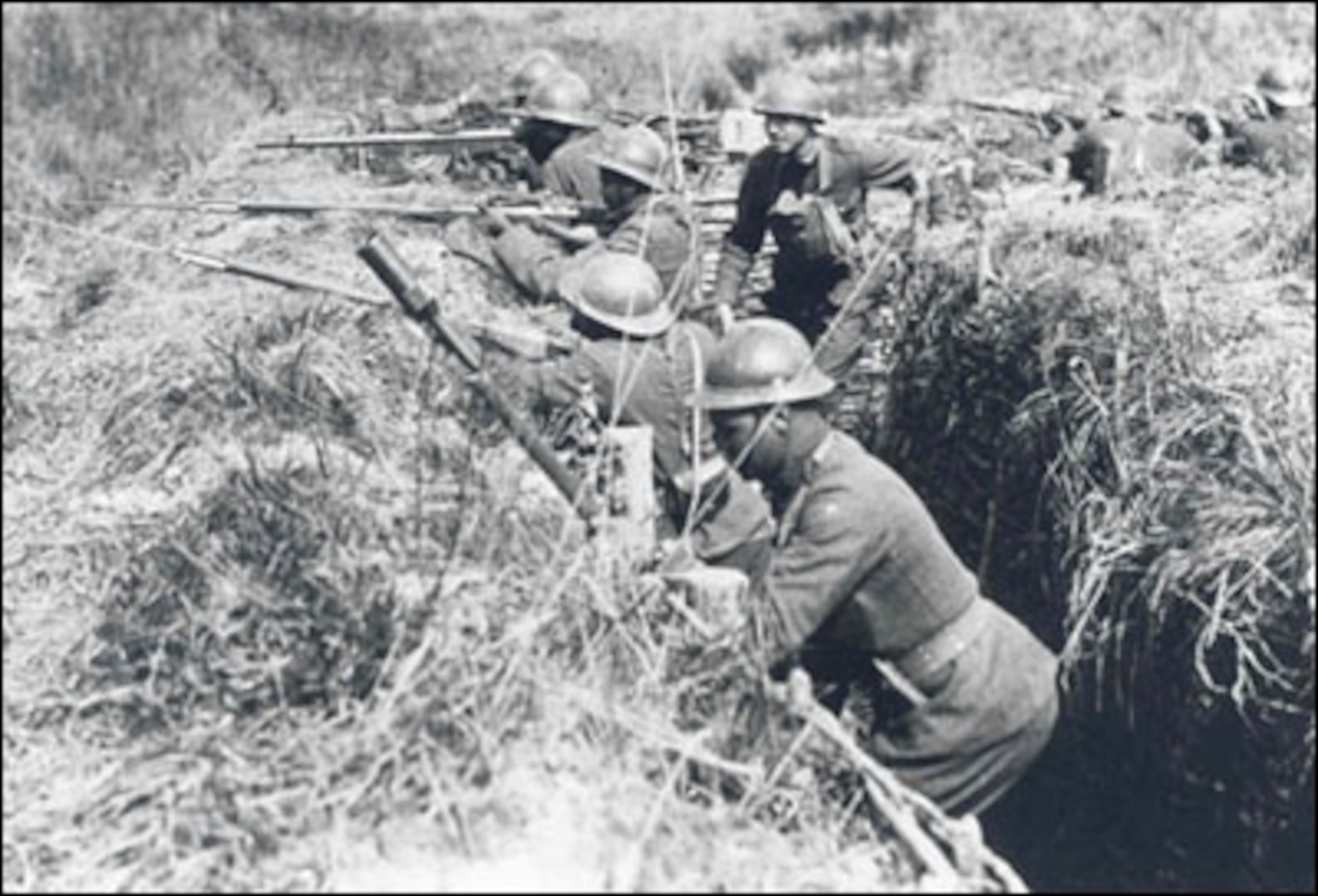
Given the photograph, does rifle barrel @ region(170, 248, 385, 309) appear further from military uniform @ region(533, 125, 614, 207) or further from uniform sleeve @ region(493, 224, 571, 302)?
military uniform @ region(533, 125, 614, 207)

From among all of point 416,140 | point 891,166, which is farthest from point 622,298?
point 416,140

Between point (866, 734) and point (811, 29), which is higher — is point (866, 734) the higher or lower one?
the higher one

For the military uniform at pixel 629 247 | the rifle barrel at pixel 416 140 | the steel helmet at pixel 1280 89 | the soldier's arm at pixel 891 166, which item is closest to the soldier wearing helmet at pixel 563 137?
the rifle barrel at pixel 416 140

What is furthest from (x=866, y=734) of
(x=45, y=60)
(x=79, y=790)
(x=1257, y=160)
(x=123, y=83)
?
(x=45, y=60)

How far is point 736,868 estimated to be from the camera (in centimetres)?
378

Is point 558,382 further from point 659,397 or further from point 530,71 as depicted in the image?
point 530,71

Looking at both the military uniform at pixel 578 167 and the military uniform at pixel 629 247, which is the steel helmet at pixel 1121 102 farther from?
the military uniform at pixel 629 247

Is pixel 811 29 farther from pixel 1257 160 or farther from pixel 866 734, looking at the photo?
pixel 866 734

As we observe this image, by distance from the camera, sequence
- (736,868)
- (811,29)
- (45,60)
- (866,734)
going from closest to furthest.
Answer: (736,868), (866,734), (45,60), (811,29)

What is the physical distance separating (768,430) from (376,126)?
296 inches

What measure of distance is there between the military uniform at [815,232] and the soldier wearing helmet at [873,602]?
314cm

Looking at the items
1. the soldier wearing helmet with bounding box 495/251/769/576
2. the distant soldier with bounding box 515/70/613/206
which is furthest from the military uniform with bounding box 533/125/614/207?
the soldier wearing helmet with bounding box 495/251/769/576

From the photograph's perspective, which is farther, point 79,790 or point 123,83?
point 123,83

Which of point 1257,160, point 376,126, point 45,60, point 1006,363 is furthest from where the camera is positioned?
point 45,60
